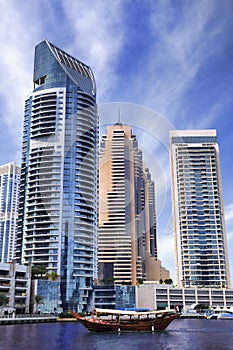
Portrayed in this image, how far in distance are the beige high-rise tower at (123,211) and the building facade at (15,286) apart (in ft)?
227

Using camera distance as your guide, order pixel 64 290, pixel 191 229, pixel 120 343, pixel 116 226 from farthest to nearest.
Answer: pixel 116 226, pixel 191 229, pixel 64 290, pixel 120 343

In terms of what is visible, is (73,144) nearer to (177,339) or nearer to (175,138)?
(175,138)

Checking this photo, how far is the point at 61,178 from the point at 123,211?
6508cm

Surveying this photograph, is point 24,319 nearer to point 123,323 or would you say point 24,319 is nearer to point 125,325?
point 123,323

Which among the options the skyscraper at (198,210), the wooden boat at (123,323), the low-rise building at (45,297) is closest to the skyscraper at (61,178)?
the low-rise building at (45,297)

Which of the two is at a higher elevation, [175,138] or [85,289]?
[175,138]

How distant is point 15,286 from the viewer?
81000mm

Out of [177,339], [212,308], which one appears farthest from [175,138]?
[177,339]

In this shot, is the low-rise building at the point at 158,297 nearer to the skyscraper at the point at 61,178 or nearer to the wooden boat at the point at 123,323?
the skyscraper at the point at 61,178

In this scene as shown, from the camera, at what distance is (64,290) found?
94.4 m

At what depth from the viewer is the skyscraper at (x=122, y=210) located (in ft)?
526

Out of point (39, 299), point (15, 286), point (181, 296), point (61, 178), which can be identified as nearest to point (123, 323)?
point (15, 286)

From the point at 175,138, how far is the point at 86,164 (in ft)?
181

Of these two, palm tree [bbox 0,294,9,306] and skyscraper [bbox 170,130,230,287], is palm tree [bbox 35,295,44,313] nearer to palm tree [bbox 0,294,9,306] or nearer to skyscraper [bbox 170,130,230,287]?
palm tree [bbox 0,294,9,306]
